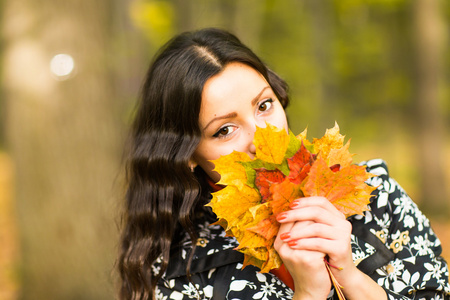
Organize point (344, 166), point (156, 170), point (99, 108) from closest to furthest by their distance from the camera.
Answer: point (344, 166) < point (156, 170) < point (99, 108)

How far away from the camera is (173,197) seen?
1.98 m

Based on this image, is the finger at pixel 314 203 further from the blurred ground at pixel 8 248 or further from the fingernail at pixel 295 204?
the blurred ground at pixel 8 248

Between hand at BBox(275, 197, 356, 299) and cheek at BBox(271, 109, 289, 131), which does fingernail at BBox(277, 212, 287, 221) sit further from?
cheek at BBox(271, 109, 289, 131)

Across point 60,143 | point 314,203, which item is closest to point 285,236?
point 314,203

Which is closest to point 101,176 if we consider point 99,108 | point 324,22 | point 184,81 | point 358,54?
point 99,108

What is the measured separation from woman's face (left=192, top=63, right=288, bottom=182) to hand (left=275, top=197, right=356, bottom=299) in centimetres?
39

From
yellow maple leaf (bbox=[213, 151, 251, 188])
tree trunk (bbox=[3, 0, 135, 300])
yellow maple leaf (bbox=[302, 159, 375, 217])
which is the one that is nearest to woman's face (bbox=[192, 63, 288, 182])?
yellow maple leaf (bbox=[213, 151, 251, 188])

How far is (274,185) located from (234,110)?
0.43 metres

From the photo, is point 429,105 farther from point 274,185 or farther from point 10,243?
point 10,243

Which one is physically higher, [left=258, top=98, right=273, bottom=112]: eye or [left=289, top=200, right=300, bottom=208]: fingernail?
[left=258, top=98, right=273, bottom=112]: eye

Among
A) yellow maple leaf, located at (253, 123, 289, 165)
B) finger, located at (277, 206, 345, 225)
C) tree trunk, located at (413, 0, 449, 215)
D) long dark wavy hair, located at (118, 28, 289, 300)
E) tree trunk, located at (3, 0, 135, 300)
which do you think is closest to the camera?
finger, located at (277, 206, 345, 225)

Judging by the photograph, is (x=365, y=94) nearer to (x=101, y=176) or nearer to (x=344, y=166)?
(x=101, y=176)

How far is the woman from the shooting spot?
1.65 metres

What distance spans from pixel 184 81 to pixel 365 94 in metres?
17.8
